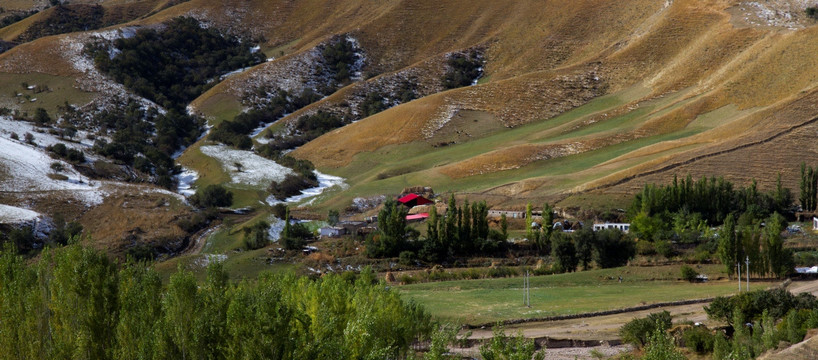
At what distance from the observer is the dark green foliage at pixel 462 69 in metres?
136

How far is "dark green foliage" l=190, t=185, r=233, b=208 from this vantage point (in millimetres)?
77125

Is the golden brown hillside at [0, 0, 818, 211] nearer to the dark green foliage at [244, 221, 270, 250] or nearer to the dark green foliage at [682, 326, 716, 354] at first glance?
the dark green foliage at [244, 221, 270, 250]

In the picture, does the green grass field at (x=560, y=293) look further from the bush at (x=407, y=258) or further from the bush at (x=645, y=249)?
the bush at (x=407, y=258)

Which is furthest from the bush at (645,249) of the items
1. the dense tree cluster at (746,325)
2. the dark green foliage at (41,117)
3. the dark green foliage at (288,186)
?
the dark green foliage at (41,117)

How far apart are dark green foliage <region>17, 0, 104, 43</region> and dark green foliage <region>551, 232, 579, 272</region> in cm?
13610

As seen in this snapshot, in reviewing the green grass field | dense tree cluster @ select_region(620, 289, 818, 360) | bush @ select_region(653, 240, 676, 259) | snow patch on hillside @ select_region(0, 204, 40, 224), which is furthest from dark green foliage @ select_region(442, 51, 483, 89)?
dense tree cluster @ select_region(620, 289, 818, 360)

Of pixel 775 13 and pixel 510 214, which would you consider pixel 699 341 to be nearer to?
pixel 510 214

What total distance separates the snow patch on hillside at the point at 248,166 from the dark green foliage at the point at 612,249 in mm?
44436

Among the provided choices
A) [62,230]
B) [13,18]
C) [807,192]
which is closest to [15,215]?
[62,230]

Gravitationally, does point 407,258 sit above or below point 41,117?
below

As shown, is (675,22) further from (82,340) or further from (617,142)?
(82,340)

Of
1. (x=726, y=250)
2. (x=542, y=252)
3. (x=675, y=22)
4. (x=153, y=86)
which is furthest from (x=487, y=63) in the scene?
(x=726, y=250)

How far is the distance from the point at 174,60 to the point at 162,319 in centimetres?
14013

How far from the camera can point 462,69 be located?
140 metres
